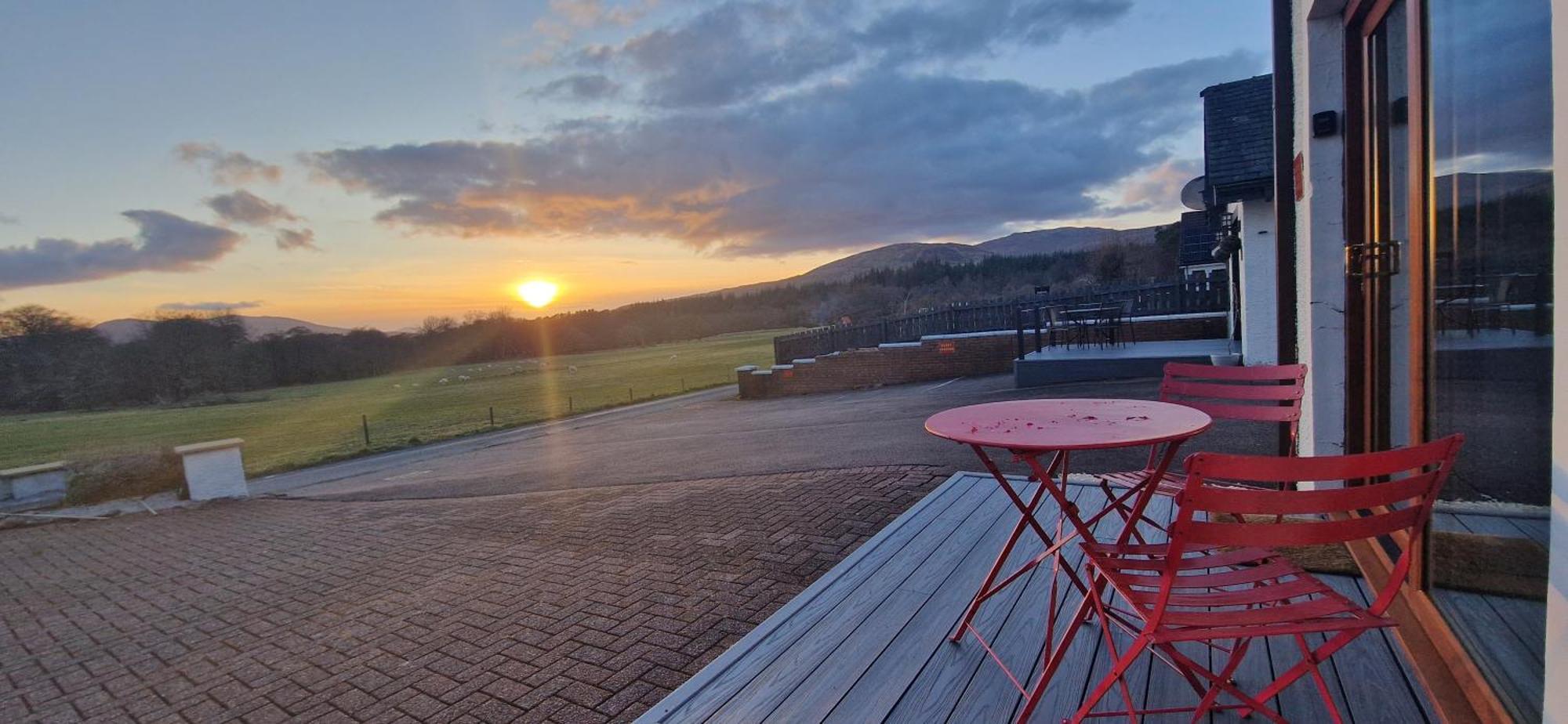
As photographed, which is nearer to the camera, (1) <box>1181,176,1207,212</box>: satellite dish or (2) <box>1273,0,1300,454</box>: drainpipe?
(2) <box>1273,0,1300,454</box>: drainpipe

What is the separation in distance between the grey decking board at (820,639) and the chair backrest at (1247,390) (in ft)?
4.26

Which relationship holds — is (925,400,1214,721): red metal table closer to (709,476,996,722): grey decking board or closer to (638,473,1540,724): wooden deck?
(638,473,1540,724): wooden deck

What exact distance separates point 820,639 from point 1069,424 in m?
1.16

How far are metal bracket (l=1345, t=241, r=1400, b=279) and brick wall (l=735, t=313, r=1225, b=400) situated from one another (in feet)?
36.1

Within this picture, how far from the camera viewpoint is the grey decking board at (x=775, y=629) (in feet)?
6.91

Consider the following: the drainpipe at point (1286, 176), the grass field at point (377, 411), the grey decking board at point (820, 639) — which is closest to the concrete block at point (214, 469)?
the grass field at point (377, 411)

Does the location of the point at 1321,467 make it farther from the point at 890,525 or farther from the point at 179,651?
the point at 179,651

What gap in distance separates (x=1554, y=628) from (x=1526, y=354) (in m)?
0.66

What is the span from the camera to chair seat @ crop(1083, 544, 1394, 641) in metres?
1.42

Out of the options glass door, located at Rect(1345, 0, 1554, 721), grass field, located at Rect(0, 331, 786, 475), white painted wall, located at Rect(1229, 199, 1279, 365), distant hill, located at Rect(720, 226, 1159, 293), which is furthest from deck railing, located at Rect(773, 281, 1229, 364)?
distant hill, located at Rect(720, 226, 1159, 293)

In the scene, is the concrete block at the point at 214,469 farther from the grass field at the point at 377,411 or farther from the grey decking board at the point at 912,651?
the grey decking board at the point at 912,651

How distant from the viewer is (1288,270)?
126 inches

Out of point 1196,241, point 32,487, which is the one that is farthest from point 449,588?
point 1196,241

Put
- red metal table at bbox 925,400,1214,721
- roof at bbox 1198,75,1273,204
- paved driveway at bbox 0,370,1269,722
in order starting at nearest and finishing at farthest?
red metal table at bbox 925,400,1214,721, paved driveway at bbox 0,370,1269,722, roof at bbox 1198,75,1273,204
